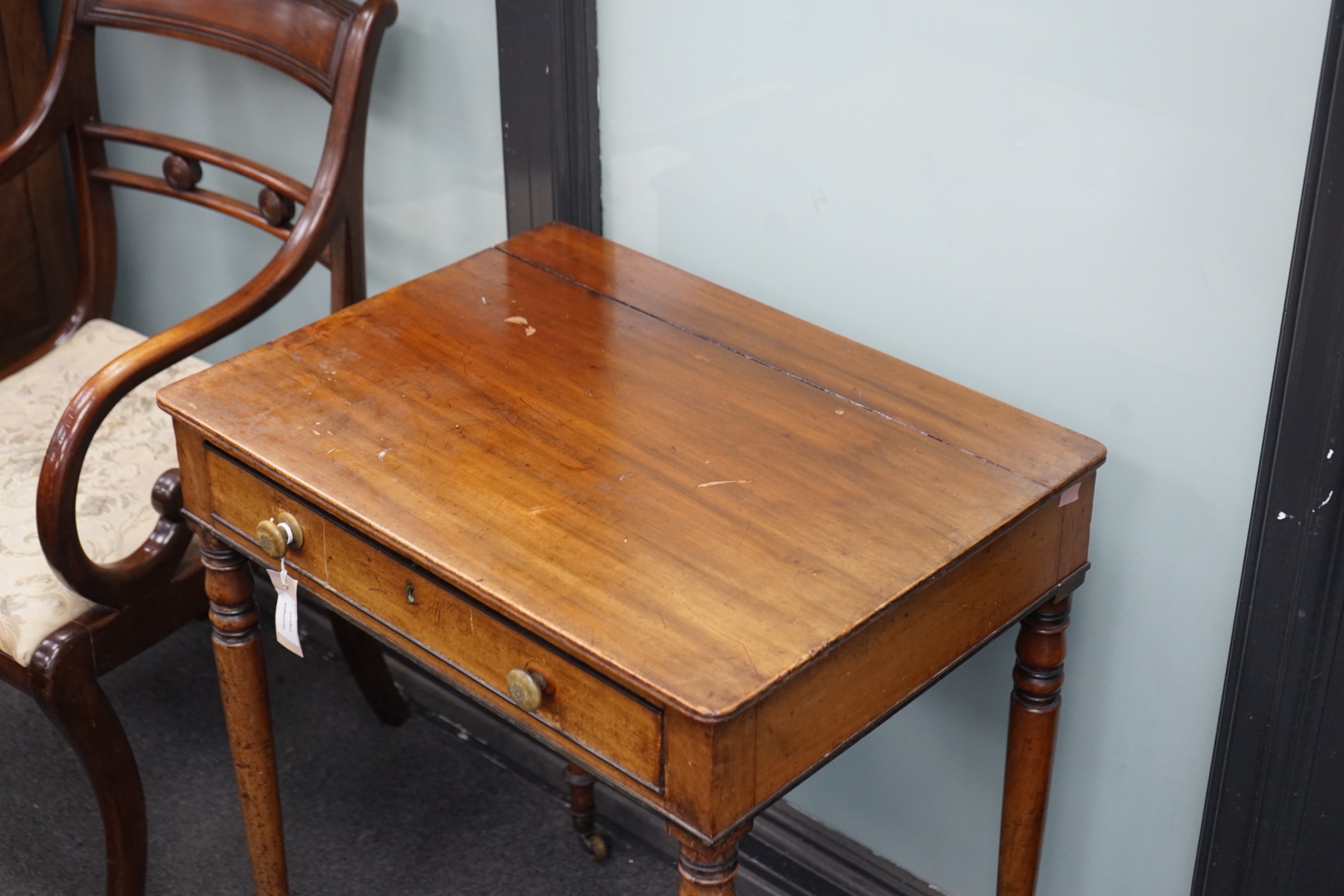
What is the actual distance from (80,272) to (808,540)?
1.30 metres

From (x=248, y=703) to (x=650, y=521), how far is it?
0.56 meters

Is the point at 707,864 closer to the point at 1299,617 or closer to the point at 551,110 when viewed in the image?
the point at 1299,617

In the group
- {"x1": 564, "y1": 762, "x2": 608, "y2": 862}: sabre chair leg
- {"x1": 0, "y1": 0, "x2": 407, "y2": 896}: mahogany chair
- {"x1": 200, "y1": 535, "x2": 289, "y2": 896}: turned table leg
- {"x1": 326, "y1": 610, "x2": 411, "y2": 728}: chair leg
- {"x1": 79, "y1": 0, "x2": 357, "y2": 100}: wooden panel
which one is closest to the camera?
{"x1": 200, "y1": 535, "x2": 289, "y2": 896}: turned table leg

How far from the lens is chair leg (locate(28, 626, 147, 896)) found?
5.06 ft

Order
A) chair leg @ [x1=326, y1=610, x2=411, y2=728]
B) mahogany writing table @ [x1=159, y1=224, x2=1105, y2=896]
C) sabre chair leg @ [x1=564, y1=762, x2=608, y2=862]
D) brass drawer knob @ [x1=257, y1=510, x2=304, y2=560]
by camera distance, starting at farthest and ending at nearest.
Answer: chair leg @ [x1=326, y1=610, x2=411, y2=728]
sabre chair leg @ [x1=564, y1=762, x2=608, y2=862]
brass drawer knob @ [x1=257, y1=510, x2=304, y2=560]
mahogany writing table @ [x1=159, y1=224, x2=1105, y2=896]

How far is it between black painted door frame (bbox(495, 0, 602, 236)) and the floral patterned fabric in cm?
52

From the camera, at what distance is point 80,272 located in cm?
198

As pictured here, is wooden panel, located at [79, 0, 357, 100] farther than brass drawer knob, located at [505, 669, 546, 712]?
Yes

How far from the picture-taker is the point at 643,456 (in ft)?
4.00

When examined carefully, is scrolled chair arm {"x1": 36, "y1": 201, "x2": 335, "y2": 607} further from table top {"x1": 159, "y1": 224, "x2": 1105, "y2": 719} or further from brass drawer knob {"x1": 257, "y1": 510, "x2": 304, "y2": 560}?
brass drawer knob {"x1": 257, "y1": 510, "x2": 304, "y2": 560}

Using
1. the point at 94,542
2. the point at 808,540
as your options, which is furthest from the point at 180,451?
the point at 808,540

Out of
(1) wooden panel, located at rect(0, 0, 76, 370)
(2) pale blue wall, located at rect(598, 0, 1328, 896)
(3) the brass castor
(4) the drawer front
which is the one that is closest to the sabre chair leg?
(3) the brass castor

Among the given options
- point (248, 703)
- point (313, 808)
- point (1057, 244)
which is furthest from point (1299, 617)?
point (313, 808)

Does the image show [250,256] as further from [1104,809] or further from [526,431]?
[1104,809]
